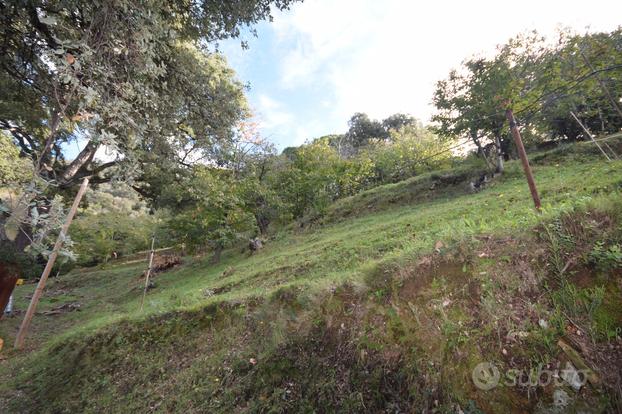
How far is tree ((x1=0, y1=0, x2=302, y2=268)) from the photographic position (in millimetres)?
2498

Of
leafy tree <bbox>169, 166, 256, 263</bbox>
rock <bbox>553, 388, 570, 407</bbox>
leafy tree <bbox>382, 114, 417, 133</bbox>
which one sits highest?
leafy tree <bbox>382, 114, 417, 133</bbox>

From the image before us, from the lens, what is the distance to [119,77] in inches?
113

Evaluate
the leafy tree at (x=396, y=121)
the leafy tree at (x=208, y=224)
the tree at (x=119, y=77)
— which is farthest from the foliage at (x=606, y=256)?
the leafy tree at (x=396, y=121)

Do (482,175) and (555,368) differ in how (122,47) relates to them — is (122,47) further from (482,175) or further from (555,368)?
(482,175)

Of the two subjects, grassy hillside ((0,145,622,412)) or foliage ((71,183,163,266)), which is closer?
grassy hillside ((0,145,622,412))

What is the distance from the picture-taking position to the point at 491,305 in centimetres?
265

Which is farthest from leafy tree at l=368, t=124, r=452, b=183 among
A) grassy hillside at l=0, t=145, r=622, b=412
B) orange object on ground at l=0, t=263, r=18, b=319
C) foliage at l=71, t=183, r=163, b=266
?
orange object on ground at l=0, t=263, r=18, b=319

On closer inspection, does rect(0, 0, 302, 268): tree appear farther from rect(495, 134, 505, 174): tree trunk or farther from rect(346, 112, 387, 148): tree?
rect(346, 112, 387, 148): tree

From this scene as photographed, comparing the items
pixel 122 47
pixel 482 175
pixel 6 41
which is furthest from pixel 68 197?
pixel 482 175

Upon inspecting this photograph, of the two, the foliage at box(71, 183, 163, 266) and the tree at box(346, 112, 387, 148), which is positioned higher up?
the tree at box(346, 112, 387, 148)

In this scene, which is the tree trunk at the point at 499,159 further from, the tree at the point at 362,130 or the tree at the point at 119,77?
the tree at the point at 362,130

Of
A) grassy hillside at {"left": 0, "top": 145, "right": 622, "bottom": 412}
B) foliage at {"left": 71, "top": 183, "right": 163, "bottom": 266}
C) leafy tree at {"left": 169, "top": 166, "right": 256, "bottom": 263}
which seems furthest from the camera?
foliage at {"left": 71, "top": 183, "right": 163, "bottom": 266}

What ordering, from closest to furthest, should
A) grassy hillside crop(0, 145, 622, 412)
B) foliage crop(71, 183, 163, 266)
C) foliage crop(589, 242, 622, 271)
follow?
grassy hillside crop(0, 145, 622, 412) < foliage crop(589, 242, 622, 271) < foliage crop(71, 183, 163, 266)

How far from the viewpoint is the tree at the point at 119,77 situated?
8.20ft
